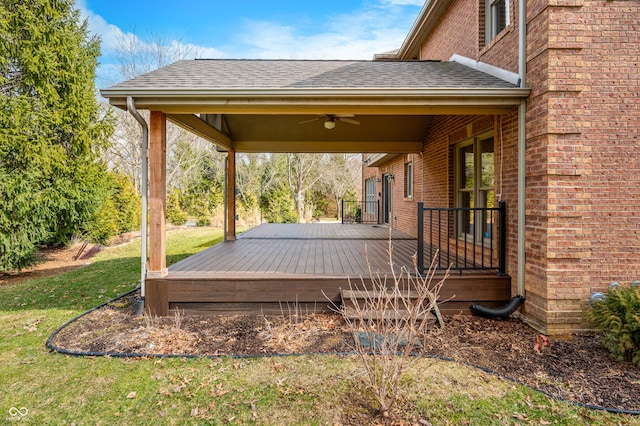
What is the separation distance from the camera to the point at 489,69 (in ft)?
17.7

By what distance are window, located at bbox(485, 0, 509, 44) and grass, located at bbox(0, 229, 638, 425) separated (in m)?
5.16

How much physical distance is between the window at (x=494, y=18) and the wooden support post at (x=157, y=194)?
5.22m

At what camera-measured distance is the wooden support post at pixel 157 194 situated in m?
4.62

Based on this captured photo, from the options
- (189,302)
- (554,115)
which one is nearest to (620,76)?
(554,115)

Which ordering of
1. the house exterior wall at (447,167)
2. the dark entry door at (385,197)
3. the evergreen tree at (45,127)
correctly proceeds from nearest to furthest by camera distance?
1. the house exterior wall at (447,167)
2. the evergreen tree at (45,127)
3. the dark entry door at (385,197)

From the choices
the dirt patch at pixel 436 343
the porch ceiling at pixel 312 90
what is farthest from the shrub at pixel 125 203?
the dirt patch at pixel 436 343

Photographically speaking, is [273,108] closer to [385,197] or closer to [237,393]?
[237,393]

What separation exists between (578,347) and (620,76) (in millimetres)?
3033

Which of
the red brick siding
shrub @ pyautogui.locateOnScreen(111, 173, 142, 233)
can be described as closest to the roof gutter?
the red brick siding

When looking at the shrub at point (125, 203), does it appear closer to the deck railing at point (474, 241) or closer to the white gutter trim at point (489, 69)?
the deck railing at point (474, 241)

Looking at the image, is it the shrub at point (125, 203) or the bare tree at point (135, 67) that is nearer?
the shrub at point (125, 203)

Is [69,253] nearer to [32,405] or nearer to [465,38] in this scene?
[32,405]

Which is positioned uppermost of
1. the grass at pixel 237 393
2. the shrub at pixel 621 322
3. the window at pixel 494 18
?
the window at pixel 494 18

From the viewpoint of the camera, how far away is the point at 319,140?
8.66 metres
